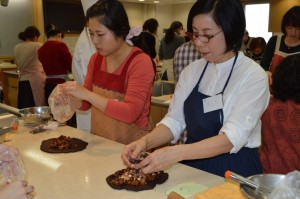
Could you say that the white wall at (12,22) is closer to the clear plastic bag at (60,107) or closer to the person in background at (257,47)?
the person in background at (257,47)

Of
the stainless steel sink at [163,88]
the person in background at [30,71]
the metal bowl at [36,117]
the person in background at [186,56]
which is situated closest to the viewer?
the metal bowl at [36,117]

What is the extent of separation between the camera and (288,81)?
158 cm

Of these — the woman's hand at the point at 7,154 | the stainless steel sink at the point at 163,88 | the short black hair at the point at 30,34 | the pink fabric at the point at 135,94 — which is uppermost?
the short black hair at the point at 30,34

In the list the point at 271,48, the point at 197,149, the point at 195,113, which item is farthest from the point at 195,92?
the point at 271,48

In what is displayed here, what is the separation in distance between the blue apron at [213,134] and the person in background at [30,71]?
3689 mm

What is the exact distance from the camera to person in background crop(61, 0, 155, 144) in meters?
1.58

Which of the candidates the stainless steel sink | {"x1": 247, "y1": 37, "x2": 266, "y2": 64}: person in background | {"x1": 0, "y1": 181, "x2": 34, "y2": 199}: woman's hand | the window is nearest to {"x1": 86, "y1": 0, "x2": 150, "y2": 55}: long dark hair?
{"x1": 0, "y1": 181, "x2": 34, "y2": 199}: woman's hand

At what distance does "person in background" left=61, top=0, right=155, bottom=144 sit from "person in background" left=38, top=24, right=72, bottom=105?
8.54 feet

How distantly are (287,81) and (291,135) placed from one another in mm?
257

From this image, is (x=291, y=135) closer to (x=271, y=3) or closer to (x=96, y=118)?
(x=96, y=118)

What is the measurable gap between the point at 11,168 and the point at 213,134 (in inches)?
30.1

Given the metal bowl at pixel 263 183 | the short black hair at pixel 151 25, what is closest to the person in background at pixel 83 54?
the metal bowl at pixel 263 183

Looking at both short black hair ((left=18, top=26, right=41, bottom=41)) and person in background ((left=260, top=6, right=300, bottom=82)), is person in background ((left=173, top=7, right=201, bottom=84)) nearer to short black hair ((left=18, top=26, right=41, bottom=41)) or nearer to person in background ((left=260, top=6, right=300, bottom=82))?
person in background ((left=260, top=6, right=300, bottom=82))

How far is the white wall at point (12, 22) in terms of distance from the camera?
6.41 metres
